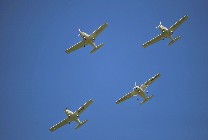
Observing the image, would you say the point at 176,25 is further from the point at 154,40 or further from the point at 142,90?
the point at 142,90

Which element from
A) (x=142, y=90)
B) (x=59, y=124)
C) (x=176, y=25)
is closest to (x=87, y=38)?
(x=142, y=90)

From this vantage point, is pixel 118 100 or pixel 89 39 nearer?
pixel 89 39

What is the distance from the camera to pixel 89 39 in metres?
94.9

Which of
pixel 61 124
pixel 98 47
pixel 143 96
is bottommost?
pixel 143 96

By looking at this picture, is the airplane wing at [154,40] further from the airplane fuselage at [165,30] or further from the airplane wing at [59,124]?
the airplane wing at [59,124]

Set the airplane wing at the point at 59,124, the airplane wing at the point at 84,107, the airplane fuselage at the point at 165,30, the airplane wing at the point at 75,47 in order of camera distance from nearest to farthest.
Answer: the airplane wing at the point at 84,107 → the airplane fuselage at the point at 165,30 → the airplane wing at the point at 75,47 → the airplane wing at the point at 59,124

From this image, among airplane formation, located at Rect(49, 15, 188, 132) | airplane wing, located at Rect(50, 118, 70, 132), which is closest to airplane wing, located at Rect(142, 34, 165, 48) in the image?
airplane formation, located at Rect(49, 15, 188, 132)

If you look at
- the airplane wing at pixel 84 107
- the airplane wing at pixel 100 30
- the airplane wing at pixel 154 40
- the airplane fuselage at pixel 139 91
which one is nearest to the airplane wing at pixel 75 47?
the airplane wing at pixel 100 30

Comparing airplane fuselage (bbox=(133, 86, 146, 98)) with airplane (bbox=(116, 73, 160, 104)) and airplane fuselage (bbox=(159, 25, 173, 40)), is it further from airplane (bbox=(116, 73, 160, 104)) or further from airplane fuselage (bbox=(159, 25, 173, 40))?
airplane fuselage (bbox=(159, 25, 173, 40))

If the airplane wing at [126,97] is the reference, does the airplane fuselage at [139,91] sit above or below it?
below

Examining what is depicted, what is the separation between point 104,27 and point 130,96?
1613 centimetres

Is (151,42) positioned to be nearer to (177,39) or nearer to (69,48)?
(177,39)

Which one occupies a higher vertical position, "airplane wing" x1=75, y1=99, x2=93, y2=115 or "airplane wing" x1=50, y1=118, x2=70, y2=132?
"airplane wing" x1=50, y1=118, x2=70, y2=132

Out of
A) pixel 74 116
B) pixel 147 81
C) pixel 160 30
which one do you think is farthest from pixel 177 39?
pixel 74 116
